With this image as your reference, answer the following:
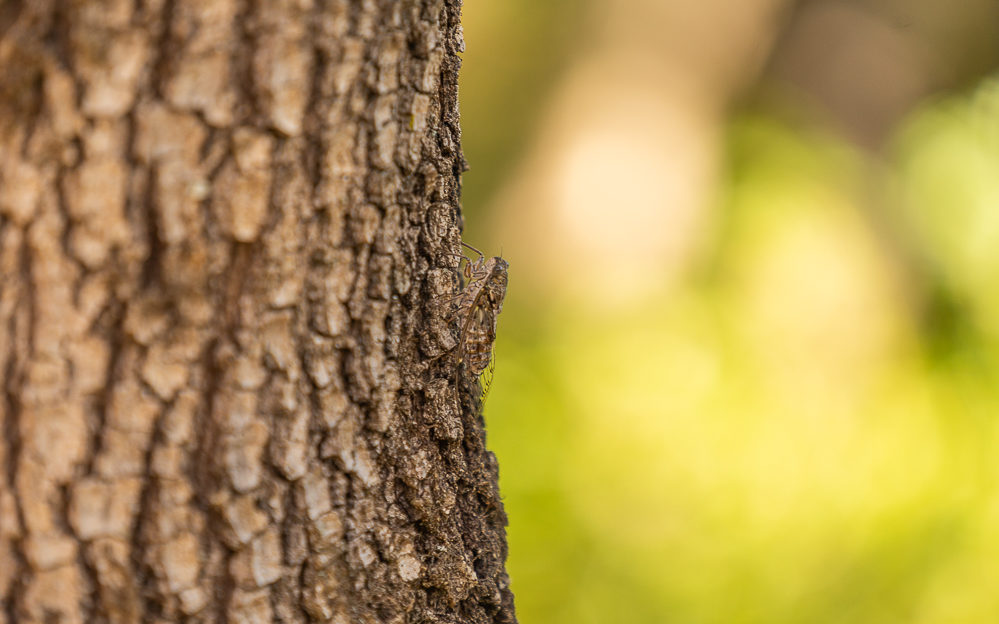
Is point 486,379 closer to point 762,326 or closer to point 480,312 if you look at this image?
point 480,312

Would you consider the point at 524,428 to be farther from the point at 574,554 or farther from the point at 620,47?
the point at 620,47

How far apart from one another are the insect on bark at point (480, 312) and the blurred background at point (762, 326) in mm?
1980

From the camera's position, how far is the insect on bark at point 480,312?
1451 millimetres

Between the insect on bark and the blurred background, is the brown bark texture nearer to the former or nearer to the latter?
the insect on bark

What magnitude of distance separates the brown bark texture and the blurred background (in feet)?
8.73

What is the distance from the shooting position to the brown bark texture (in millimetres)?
952

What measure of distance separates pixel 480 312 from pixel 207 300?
0.73m

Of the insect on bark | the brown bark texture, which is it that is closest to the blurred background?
the insect on bark

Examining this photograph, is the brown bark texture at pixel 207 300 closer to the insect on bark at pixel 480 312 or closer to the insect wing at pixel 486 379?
the insect on bark at pixel 480 312

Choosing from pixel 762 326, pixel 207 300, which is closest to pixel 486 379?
pixel 207 300

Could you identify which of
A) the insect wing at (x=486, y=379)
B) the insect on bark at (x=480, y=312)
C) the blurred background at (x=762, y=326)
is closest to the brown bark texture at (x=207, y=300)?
the insect on bark at (x=480, y=312)

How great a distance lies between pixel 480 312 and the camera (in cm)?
167

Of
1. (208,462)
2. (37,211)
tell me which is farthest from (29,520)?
(37,211)

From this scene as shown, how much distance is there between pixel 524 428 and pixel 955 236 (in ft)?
6.99
